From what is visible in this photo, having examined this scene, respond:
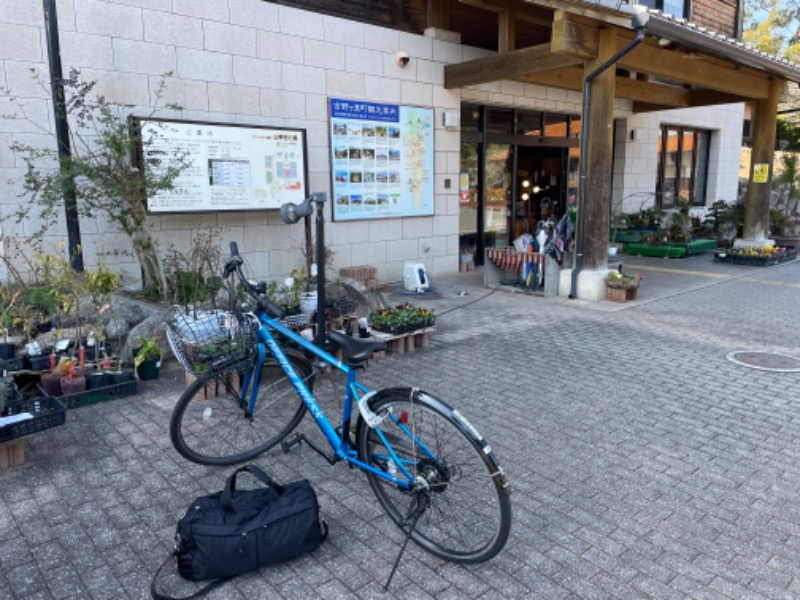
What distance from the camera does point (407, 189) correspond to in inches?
344

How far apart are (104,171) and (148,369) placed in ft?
6.80

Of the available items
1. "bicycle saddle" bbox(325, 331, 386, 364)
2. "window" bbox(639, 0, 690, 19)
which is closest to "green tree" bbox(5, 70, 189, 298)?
"bicycle saddle" bbox(325, 331, 386, 364)

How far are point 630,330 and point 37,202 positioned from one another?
606cm

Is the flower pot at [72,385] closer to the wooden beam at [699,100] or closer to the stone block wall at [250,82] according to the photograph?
the stone block wall at [250,82]

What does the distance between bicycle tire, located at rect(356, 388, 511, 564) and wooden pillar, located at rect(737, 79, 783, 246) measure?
11644 millimetres

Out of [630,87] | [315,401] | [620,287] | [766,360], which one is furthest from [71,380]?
[630,87]

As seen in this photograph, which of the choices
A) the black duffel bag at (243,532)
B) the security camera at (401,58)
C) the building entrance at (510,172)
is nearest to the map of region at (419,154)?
the security camera at (401,58)

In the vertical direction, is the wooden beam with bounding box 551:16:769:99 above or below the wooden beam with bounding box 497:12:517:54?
below

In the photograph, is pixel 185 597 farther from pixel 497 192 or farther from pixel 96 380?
pixel 497 192

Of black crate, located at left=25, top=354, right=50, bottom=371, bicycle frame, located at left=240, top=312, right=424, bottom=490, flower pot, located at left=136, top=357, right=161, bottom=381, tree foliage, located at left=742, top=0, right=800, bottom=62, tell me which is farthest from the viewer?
tree foliage, located at left=742, top=0, right=800, bottom=62

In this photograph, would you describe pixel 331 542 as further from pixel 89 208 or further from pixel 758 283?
pixel 758 283

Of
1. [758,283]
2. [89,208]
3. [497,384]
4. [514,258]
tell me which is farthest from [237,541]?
Result: [758,283]

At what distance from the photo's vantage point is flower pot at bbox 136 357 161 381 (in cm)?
466

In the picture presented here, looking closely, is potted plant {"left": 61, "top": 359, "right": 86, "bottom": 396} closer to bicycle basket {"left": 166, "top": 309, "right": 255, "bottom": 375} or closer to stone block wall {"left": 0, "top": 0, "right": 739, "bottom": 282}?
bicycle basket {"left": 166, "top": 309, "right": 255, "bottom": 375}
